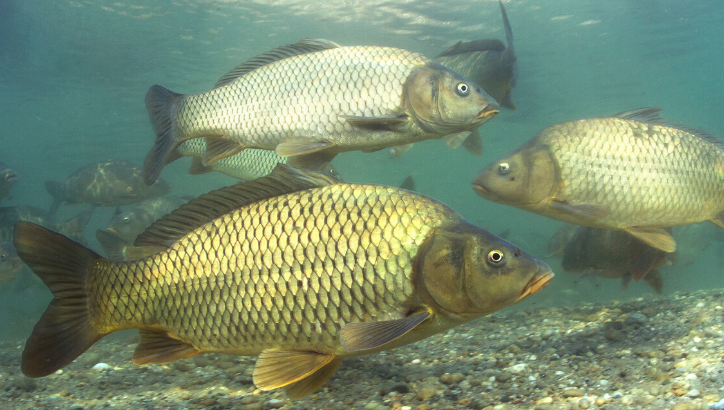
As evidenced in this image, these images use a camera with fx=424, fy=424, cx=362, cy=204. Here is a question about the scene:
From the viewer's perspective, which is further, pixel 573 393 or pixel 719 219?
pixel 719 219

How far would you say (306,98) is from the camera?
429 centimetres

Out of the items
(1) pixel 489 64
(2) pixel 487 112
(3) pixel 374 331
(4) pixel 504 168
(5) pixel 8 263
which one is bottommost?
(3) pixel 374 331

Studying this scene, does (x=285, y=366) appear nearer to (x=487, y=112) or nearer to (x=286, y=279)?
(x=286, y=279)

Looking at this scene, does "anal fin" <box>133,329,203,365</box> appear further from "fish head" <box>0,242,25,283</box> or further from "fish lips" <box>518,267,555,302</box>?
"fish head" <box>0,242,25,283</box>

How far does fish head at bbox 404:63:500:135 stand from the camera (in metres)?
4.13

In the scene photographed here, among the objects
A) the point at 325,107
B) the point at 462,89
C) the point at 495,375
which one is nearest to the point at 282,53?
the point at 325,107

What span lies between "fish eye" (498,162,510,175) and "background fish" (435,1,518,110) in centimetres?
259

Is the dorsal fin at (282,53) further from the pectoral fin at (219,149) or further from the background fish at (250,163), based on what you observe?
the background fish at (250,163)

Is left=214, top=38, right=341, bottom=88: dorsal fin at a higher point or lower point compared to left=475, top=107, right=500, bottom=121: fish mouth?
higher

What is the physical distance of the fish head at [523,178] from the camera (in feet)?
13.8

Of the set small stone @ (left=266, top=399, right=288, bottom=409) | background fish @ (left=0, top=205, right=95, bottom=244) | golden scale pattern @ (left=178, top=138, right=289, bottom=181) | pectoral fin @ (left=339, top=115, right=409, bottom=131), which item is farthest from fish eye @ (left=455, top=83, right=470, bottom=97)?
background fish @ (left=0, top=205, right=95, bottom=244)

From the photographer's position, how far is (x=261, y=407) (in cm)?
306

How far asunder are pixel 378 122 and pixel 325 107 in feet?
1.96

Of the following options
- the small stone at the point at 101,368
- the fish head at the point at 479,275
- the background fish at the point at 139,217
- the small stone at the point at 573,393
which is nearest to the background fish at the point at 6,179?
the background fish at the point at 139,217
